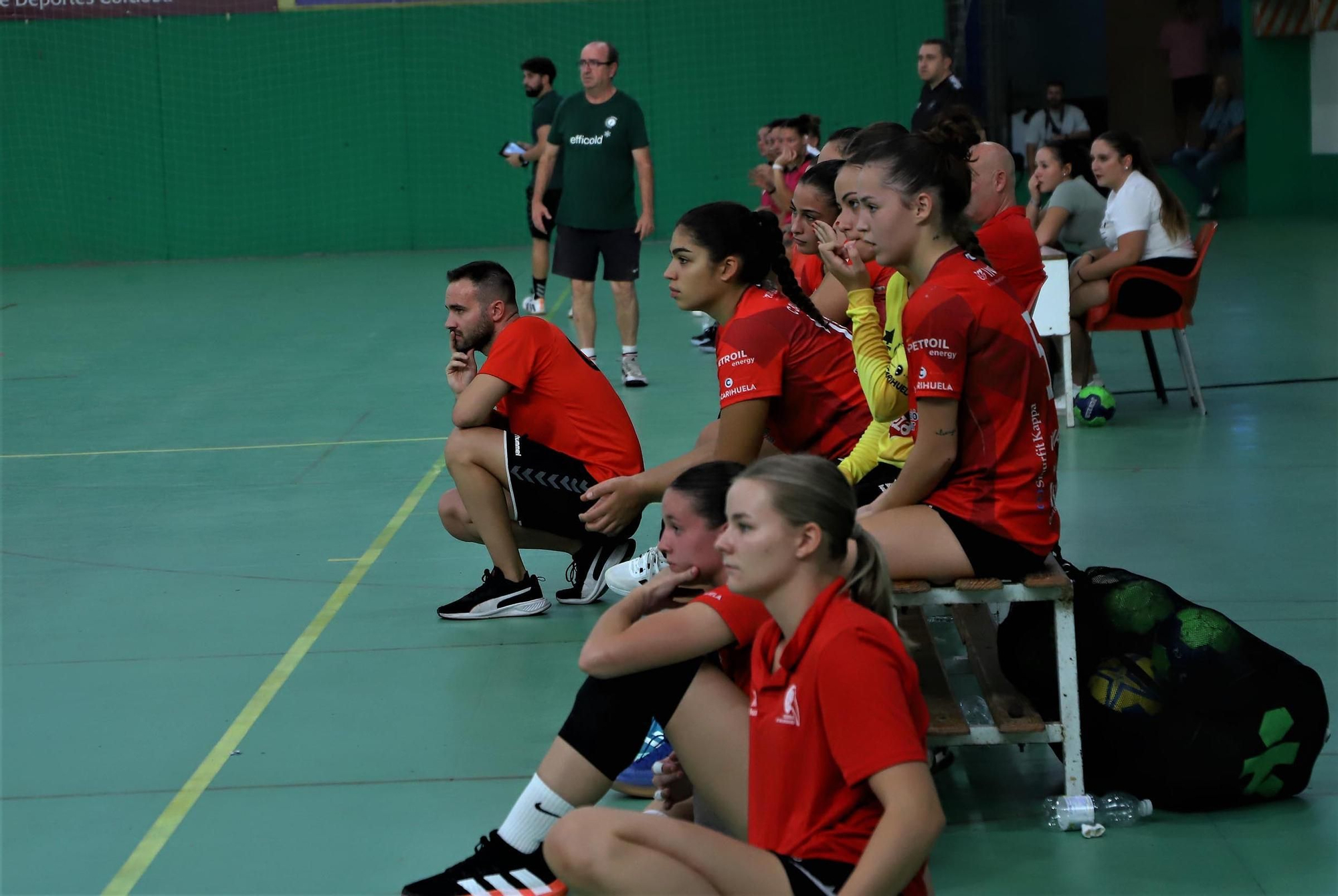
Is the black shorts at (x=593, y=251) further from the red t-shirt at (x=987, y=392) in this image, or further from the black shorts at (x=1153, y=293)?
the red t-shirt at (x=987, y=392)

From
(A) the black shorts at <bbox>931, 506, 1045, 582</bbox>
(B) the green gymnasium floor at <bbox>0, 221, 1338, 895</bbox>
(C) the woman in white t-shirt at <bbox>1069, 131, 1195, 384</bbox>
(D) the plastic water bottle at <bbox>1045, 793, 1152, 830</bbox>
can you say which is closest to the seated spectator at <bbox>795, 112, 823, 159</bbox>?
(B) the green gymnasium floor at <bbox>0, 221, 1338, 895</bbox>

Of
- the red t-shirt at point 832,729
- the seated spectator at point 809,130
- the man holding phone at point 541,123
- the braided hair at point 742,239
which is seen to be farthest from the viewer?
the man holding phone at point 541,123

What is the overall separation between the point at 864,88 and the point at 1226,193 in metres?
4.53

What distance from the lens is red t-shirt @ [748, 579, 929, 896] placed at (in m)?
2.19

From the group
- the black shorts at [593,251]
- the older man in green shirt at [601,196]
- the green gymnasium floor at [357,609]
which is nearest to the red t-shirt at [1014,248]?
the green gymnasium floor at [357,609]

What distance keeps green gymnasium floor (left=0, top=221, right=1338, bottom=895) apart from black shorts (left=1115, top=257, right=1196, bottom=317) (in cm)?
53

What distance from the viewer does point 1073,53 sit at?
60.0 feet

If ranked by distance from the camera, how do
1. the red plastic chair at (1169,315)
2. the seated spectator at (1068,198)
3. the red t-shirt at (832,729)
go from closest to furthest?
the red t-shirt at (832,729)
the red plastic chair at (1169,315)
the seated spectator at (1068,198)

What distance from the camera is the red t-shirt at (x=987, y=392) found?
309 centimetres

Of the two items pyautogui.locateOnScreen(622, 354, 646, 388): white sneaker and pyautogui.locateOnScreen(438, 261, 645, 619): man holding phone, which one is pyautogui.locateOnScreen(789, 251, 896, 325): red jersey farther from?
pyautogui.locateOnScreen(622, 354, 646, 388): white sneaker

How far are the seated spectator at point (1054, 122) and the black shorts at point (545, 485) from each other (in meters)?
13.5

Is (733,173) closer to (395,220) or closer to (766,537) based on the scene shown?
(395,220)

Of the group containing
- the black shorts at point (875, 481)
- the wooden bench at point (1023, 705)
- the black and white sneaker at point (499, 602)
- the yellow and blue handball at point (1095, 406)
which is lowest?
the black and white sneaker at point (499, 602)

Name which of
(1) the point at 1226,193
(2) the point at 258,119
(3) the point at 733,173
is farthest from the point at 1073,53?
(2) the point at 258,119
